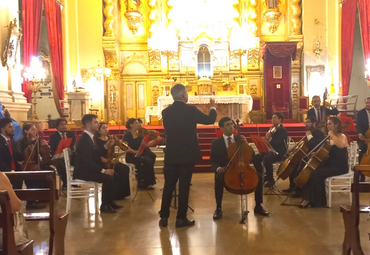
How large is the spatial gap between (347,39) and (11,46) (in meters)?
11.0

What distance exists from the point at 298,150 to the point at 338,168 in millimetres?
617

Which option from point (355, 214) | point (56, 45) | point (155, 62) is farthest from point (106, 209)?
point (155, 62)

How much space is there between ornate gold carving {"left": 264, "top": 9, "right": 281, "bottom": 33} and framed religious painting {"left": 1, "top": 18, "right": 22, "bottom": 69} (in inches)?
397

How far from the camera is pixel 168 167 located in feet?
16.0

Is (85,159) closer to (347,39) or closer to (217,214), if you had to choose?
(217,214)

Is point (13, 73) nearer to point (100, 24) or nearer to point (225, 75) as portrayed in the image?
point (100, 24)

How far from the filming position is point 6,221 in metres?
2.49

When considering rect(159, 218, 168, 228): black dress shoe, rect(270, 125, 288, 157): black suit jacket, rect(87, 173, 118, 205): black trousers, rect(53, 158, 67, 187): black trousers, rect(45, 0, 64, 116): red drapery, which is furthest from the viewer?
rect(45, 0, 64, 116): red drapery

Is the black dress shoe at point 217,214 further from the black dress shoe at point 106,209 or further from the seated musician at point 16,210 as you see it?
the seated musician at point 16,210

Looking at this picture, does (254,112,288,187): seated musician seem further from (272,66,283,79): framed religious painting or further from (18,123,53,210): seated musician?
(272,66,283,79): framed religious painting

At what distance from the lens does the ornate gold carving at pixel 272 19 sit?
1605 cm

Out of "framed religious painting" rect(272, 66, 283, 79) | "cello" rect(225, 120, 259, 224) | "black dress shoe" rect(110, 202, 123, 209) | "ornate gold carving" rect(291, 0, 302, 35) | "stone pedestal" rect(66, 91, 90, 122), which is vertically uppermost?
"ornate gold carving" rect(291, 0, 302, 35)

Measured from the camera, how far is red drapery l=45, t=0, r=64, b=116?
13.6 m

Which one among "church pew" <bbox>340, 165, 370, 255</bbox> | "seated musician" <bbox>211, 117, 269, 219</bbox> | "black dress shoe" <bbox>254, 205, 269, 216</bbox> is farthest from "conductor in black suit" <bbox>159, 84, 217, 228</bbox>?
"church pew" <bbox>340, 165, 370, 255</bbox>
